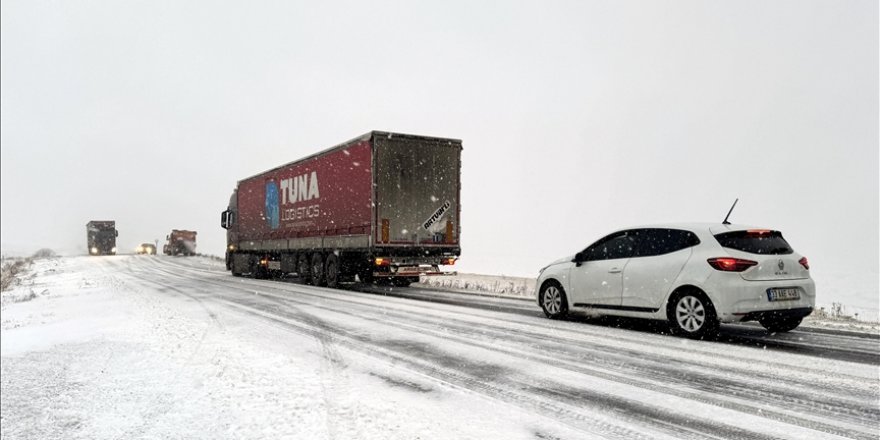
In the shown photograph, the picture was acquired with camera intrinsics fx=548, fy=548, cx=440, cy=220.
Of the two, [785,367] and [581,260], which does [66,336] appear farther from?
[785,367]

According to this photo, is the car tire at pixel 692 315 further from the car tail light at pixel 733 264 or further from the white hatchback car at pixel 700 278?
the car tail light at pixel 733 264

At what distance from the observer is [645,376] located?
493 cm

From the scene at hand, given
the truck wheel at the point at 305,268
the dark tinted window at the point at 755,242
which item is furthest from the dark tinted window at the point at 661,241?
the truck wheel at the point at 305,268

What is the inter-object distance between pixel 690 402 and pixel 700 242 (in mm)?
3439

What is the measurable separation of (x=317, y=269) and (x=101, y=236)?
4596 cm

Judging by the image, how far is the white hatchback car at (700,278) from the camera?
21.5 ft

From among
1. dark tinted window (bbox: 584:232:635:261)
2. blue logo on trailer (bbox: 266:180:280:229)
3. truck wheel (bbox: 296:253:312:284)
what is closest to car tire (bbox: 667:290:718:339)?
dark tinted window (bbox: 584:232:635:261)

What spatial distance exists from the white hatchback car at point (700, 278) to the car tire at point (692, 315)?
0.01m

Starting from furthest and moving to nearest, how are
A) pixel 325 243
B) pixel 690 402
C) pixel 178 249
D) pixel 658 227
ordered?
pixel 178 249
pixel 325 243
pixel 658 227
pixel 690 402

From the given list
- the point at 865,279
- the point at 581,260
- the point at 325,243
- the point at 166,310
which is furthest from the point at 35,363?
the point at 865,279

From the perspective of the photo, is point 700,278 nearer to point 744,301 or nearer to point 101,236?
point 744,301

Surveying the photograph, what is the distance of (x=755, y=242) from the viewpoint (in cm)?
689

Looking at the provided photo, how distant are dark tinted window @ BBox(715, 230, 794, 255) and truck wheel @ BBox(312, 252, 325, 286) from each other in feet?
40.4

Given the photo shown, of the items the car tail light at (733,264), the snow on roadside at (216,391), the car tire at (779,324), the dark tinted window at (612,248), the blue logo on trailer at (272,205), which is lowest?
the snow on roadside at (216,391)
